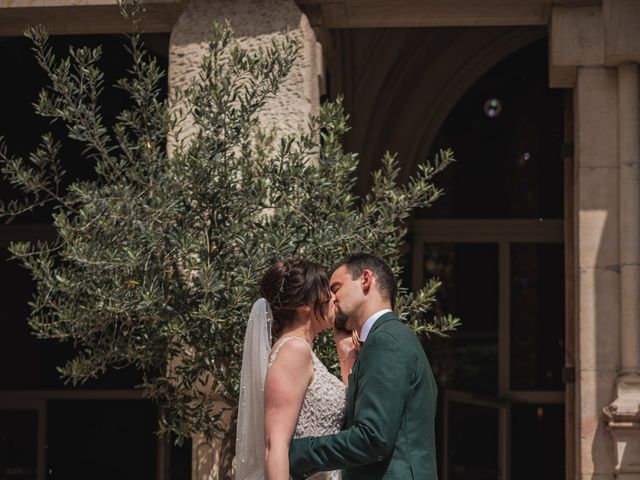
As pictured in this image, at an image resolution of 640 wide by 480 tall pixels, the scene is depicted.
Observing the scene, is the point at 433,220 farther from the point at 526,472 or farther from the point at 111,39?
the point at 111,39

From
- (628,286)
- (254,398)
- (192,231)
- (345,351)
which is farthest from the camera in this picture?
(628,286)

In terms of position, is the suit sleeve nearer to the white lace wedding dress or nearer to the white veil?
the white lace wedding dress

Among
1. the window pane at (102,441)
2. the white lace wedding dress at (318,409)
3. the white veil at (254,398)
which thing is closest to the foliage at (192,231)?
the white veil at (254,398)

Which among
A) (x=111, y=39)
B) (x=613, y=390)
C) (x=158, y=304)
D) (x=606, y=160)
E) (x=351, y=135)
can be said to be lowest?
(x=613, y=390)

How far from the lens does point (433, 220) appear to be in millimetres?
10172

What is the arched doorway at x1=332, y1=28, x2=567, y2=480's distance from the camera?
32.4 ft

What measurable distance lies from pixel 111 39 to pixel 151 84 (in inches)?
182

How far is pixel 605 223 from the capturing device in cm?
645

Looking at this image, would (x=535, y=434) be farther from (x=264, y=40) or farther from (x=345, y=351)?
(x=345, y=351)

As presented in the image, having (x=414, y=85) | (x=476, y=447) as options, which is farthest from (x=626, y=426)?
(x=414, y=85)

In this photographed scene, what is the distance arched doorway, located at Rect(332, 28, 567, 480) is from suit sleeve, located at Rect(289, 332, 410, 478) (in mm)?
6109

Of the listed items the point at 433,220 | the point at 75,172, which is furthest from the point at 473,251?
the point at 75,172

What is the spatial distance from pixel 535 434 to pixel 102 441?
379cm

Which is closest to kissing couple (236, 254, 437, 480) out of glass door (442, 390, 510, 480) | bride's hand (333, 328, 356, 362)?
bride's hand (333, 328, 356, 362)
